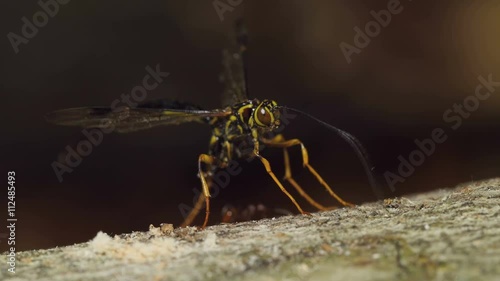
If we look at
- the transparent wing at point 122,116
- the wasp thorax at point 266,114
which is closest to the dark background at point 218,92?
the transparent wing at point 122,116

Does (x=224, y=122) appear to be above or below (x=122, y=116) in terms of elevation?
below

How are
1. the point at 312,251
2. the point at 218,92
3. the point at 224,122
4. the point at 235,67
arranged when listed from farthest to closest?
the point at 218,92 → the point at 235,67 → the point at 224,122 → the point at 312,251

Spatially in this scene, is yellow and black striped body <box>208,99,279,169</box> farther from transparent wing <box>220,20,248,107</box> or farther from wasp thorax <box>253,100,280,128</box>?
transparent wing <box>220,20,248,107</box>

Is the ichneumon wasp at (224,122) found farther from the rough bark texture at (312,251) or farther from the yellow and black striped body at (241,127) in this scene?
the rough bark texture at (312,251)

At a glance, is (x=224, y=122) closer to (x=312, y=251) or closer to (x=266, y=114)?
(x=266, y=114)

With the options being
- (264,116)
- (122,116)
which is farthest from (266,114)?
(122,116)

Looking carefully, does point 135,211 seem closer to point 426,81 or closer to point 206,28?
point 206,28
